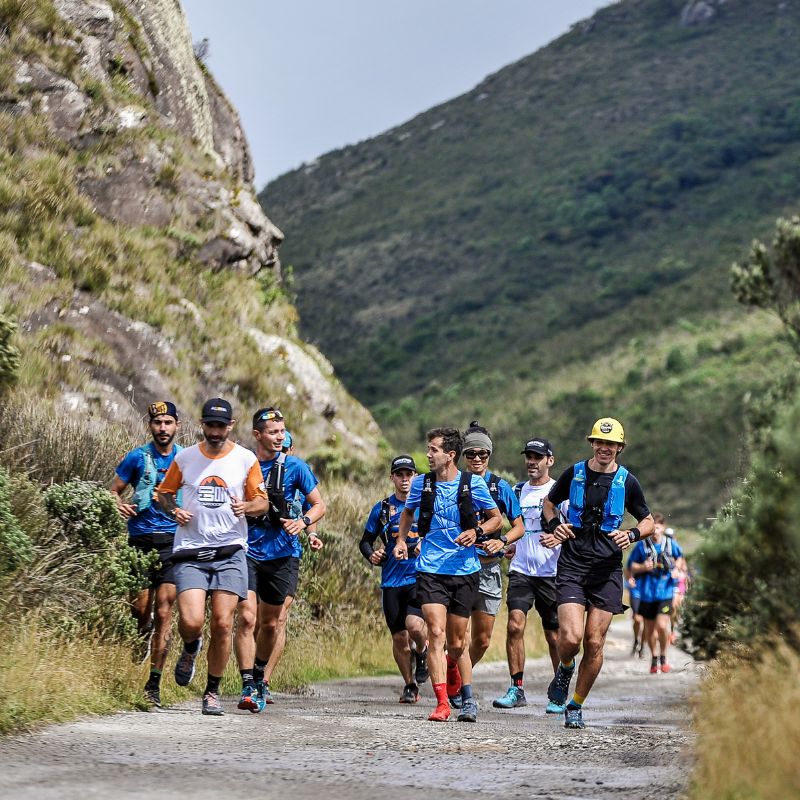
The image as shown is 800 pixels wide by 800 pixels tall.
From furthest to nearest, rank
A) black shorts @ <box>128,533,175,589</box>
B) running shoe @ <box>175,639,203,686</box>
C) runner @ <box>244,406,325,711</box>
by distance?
1. black shorts @ <box>128,533,175,589</box>
2. runner @ <box>244,406,325,711</box>
3. running shoe @ <box>175,639,203,686</box>

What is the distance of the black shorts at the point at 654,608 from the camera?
59.7 feet

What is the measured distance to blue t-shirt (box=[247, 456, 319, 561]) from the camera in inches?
433

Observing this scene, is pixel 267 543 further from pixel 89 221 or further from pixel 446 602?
pixel 89 221

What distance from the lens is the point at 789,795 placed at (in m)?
5.14

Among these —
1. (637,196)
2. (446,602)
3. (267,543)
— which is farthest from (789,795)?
(637,196)

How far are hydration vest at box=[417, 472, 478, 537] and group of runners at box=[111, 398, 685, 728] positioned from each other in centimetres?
1

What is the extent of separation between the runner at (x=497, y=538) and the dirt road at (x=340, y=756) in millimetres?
1265

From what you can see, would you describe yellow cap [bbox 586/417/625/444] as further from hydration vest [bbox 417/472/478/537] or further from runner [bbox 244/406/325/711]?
runner [bbox 244/406/325/711]

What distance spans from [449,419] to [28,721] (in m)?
53.5

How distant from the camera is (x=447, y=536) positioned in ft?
34.3

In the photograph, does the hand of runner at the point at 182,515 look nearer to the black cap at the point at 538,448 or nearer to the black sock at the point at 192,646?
the black sock at the point at 192,646

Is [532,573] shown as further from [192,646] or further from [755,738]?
[755,738]

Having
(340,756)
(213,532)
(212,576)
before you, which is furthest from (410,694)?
(340,756)

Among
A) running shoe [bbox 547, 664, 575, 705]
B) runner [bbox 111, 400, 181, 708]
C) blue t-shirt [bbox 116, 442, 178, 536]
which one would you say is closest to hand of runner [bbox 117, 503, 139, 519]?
runner [bbox 111, 400, 181, 708]
